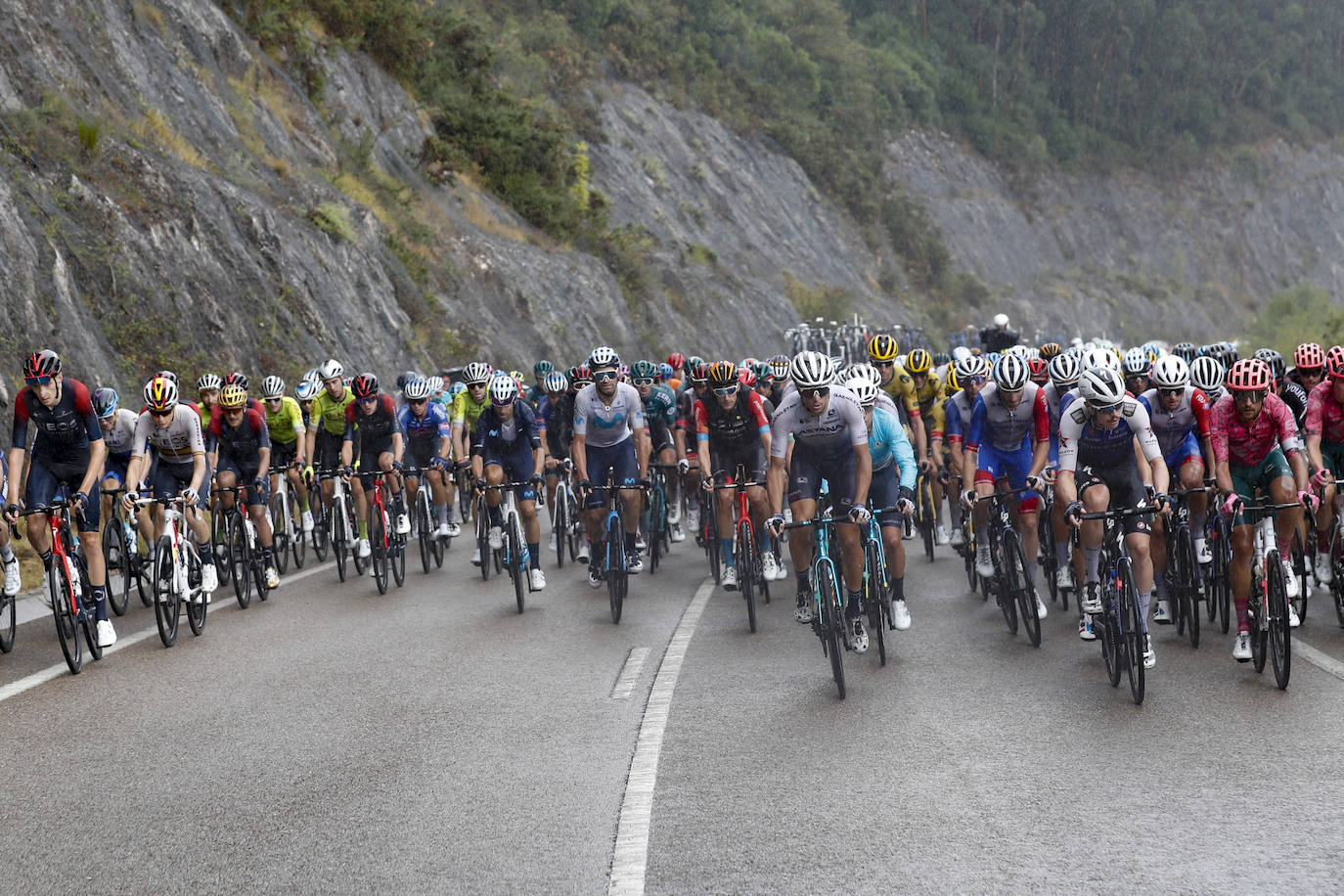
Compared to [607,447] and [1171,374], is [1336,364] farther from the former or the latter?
[607,447]

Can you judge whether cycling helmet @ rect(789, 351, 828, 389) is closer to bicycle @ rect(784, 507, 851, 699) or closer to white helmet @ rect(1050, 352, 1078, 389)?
bicycle @ rect(784, 507, 851, 699)

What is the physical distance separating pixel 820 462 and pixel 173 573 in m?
4.78

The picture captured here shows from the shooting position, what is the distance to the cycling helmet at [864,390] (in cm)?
1031

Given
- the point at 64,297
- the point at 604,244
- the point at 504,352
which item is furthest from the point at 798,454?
the point at 604,244

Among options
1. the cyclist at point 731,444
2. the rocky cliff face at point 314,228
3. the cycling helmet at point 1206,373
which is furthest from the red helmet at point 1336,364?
the rocky cliff face at point 314,228

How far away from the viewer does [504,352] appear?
115ft

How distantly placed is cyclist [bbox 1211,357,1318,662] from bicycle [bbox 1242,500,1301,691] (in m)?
0.07

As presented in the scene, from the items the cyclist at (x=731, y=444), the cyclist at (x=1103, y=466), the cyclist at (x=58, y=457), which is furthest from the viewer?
the cyclist at (x=731, y=444)

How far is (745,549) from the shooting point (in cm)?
1118

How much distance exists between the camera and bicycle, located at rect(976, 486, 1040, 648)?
977 centimetres

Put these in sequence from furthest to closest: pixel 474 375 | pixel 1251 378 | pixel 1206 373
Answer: pixel 474 375, pixel 1206 373, pixel 1251 378

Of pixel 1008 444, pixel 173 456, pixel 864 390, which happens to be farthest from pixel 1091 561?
pixel 173 456

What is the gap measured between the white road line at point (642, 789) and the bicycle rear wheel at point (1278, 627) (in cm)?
333

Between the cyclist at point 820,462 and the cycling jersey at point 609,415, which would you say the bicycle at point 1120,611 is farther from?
the cycling jersey at point 609,415
